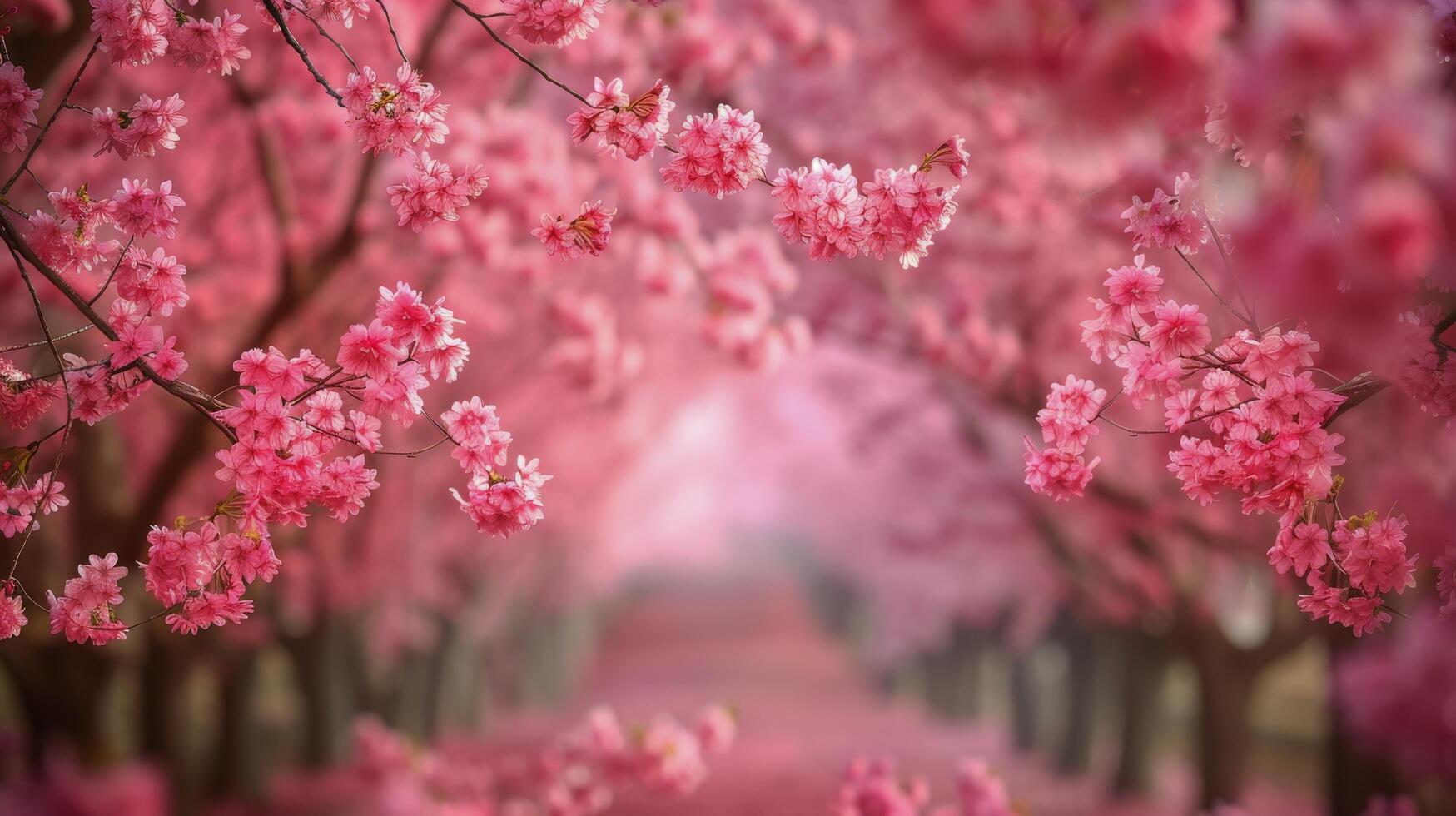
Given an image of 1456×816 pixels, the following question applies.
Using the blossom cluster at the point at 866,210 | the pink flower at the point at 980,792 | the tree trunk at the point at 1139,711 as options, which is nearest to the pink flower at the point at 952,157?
the blossom cluster at the point at 866,210

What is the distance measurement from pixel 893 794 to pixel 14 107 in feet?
13.8

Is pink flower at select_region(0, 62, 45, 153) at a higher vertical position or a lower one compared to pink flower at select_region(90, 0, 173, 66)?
lower

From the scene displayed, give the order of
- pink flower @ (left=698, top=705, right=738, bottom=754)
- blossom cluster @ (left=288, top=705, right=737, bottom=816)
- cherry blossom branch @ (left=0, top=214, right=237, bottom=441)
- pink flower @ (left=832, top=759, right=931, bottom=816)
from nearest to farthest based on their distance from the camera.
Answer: cherry blossom branch @ (left=0, top=214, right=237, bottom=441) → pink flower @ (left=832, top=759, right=931, bottom=816) → blossom cluster @ (left=288, top=705, right=737, bottom=816) → pink flower @ (left=698, top=705, right=738, bottom=754)

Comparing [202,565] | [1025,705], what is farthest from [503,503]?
[1025,705]

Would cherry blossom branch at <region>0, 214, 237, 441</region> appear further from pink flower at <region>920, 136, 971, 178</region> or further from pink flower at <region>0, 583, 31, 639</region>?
pink flower at <region>920, 136, 971, 178</region>

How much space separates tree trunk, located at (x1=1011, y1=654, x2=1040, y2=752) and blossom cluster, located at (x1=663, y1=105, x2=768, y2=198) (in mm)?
15160

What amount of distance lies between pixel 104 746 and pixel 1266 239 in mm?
6811

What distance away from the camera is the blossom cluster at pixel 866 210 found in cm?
263

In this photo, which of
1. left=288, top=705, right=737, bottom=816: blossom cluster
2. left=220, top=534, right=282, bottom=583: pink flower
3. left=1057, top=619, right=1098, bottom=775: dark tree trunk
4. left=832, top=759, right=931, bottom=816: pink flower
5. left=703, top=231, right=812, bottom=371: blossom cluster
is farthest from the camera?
left=1057, top=619, right=1098, bottom=775: dark tree trunk

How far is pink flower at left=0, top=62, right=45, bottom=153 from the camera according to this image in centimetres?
280

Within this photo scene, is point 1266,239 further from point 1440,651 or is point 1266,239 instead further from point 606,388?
point 1440,651

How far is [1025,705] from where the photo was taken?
16562 mm

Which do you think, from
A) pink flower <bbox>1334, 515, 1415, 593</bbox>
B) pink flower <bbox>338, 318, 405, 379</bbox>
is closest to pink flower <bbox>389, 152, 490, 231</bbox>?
pink flower <bbox>338, 318, 405, 379</bbox>

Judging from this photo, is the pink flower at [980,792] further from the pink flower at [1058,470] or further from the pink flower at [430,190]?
the pink flower at [430,190]
